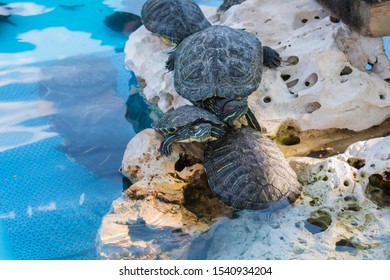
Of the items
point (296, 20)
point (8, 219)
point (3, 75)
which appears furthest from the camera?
point (3, 75)

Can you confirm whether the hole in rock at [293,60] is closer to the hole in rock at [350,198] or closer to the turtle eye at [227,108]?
the turtle eye at [227,108]

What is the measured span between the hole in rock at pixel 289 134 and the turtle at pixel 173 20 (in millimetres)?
1222

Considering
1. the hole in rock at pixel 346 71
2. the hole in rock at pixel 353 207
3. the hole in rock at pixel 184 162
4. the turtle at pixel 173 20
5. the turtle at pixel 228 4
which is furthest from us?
the turtle at pixel 228 4

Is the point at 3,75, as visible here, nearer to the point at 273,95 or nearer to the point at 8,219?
the point at 8,219

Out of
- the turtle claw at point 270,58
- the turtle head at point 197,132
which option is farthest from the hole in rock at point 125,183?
the turtle claw at point 270,58

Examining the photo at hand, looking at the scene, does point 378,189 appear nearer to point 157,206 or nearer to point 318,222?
point 318,222

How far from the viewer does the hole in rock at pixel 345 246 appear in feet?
8.57

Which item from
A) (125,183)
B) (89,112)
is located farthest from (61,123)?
(125,183)

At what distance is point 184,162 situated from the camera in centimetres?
322

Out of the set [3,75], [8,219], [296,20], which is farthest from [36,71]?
[296,20]

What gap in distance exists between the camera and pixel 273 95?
3.52 m

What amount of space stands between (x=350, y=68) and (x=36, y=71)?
2.94 m

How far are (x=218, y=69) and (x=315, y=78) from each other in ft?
2.22

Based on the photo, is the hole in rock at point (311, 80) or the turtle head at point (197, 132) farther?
the hole in rock at point (311, 80)
